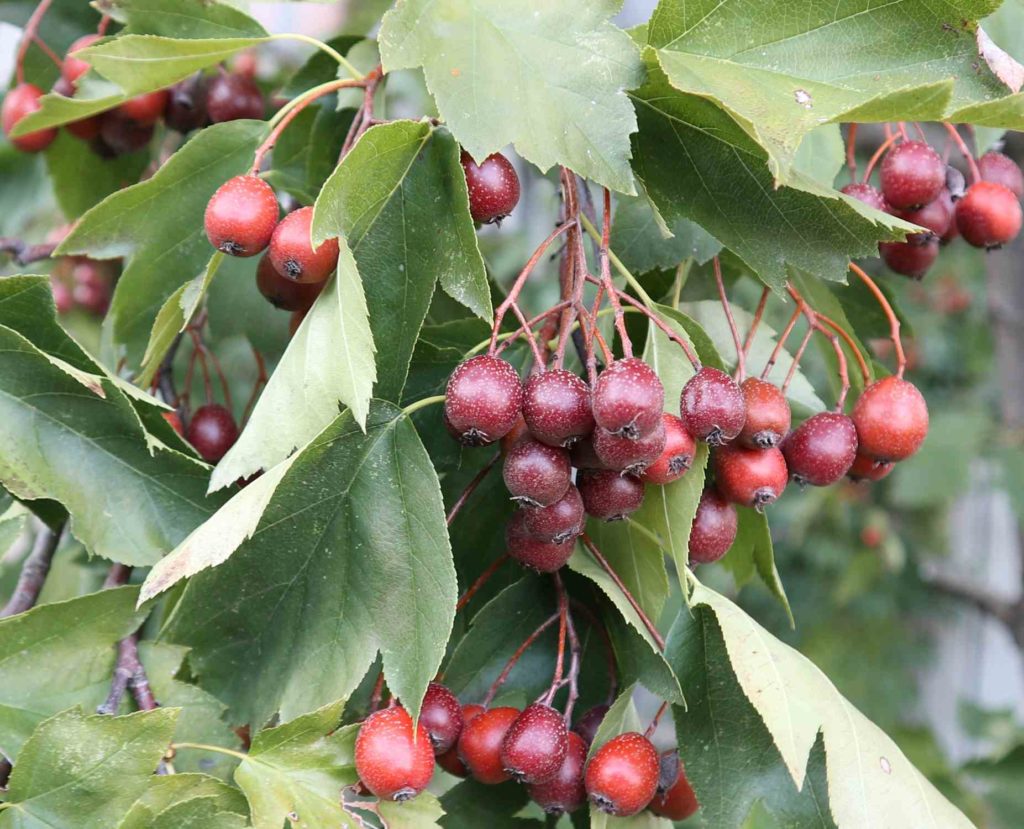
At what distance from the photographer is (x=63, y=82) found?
115cm

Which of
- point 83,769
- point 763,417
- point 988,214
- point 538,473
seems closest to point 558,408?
point 538,473

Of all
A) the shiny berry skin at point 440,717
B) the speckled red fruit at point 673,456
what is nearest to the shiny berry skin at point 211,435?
the shiny berry skin at point 440,717

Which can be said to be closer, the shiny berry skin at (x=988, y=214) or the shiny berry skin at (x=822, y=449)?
the shiny berry skin at (x=822, y=449)

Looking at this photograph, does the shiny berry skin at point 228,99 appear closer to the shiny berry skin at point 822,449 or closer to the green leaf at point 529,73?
the green leaf at point 529,73

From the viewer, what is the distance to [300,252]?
74 cm

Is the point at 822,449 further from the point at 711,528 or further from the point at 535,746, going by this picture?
the point at 535,746

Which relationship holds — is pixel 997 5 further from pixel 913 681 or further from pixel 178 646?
pixel 913 681

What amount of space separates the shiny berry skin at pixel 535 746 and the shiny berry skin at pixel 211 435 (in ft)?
1.32

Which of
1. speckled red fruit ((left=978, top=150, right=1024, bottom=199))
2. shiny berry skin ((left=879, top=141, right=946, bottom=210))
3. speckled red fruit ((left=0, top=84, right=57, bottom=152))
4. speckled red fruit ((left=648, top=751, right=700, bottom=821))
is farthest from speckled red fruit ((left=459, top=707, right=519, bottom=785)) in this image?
speckled red fruit ((left=0, top=84, right=57, bottom=152))

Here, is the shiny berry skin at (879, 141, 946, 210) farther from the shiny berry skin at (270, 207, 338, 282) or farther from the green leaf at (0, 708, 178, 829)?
the green leaf at (0, 708, 178, 829)

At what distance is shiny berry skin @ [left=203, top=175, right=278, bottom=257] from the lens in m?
0.77

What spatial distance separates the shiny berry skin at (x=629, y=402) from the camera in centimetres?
66

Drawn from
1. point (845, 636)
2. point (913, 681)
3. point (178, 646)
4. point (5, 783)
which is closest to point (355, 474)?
point (178, 646)

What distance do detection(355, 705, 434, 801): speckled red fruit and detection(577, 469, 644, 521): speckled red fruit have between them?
19 cm
